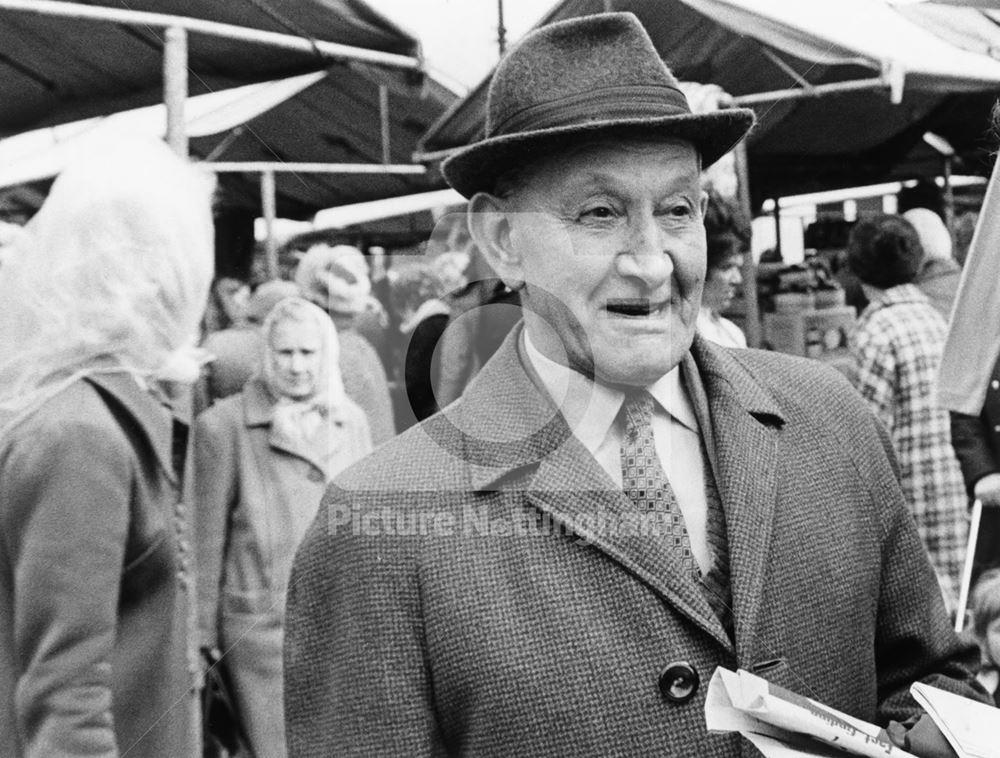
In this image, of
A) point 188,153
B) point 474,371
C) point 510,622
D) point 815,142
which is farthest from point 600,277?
point 815,142

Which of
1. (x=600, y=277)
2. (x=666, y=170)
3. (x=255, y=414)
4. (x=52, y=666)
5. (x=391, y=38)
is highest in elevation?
(x=391, y=38)

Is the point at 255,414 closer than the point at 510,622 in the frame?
No

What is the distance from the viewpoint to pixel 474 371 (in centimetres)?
153

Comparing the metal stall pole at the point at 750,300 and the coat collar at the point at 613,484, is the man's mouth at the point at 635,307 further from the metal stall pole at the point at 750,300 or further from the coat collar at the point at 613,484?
the metal stall pole at the point at 750,300

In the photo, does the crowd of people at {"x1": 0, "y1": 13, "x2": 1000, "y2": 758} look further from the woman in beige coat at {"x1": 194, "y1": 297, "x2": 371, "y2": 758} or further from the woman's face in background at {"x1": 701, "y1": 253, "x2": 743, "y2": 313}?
the woman's face in background at {"x1": 701, "y1": 253, "x2": 743, "y2": 313}

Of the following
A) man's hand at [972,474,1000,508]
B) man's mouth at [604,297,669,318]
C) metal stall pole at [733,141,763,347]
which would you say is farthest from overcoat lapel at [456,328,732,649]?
man's hand at [972,474,1000,508]

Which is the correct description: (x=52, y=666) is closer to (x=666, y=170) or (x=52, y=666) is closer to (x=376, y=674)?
(x=376, y=674)

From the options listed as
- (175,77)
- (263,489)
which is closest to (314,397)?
(263,489)

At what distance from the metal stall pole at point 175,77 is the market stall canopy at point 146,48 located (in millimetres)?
23

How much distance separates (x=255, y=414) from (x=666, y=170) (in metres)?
1.12

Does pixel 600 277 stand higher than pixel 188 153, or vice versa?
pixel 188 153

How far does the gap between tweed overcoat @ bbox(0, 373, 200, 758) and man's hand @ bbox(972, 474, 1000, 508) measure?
1721mm

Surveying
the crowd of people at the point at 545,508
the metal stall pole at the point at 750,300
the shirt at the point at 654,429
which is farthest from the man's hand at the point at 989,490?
the shirt at the point at 654,429

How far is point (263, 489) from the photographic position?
1.97 m
